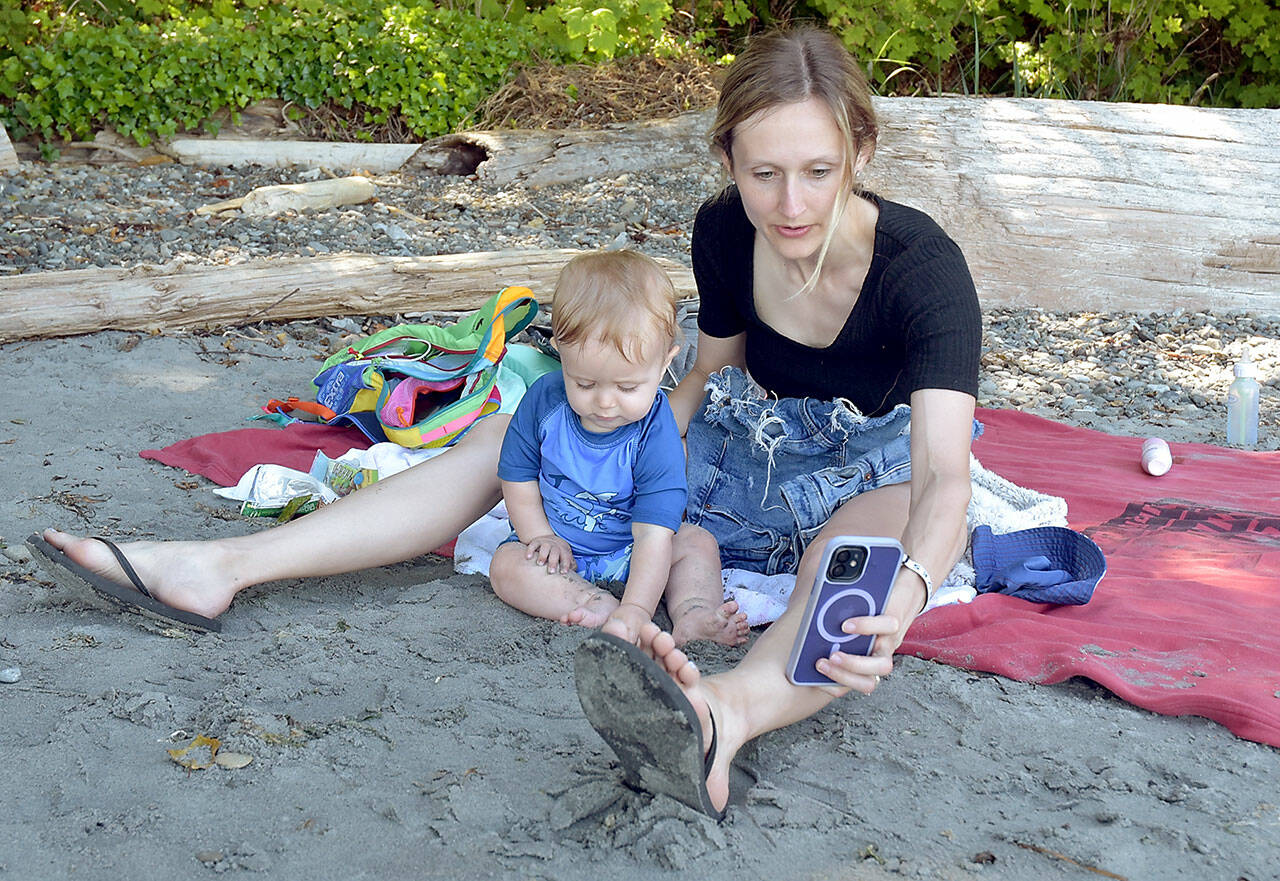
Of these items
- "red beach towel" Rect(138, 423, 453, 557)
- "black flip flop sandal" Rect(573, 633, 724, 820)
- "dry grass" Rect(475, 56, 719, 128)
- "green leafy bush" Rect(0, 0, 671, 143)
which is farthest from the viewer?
"dry grass" Rect(475, 56, 719, 128)

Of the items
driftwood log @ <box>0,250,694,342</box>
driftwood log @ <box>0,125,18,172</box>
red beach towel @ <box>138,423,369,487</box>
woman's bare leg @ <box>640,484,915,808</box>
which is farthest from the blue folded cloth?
driftwood log @ <box>0,125,18,172</box>

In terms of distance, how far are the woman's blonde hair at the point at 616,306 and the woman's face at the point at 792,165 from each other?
25 centimetres

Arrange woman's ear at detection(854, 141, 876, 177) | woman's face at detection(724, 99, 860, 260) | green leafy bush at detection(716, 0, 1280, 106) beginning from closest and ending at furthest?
woman's face at detection(724, 99, 860, 260) < woman's ear at detection(854, 141, 876, 177) < green leafy bush at detection(716, 0, 1280, 106)

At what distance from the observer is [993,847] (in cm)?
162

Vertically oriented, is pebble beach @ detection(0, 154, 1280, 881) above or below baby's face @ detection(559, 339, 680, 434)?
below

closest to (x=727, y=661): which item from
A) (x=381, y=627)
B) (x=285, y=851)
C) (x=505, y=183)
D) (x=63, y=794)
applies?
(x=381, y=627)

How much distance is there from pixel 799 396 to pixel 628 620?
0.73 metres

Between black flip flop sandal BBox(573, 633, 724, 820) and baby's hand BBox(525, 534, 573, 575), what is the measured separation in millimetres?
734

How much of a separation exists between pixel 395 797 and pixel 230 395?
251 centimetres

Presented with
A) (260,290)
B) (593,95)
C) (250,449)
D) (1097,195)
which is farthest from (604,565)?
(593,95)

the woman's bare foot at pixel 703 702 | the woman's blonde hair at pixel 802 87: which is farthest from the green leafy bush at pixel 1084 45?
the woman's bare foot at pixel 703 702

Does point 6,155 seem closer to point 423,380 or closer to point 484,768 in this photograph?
point 423,380

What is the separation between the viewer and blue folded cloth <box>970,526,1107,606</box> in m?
2.41

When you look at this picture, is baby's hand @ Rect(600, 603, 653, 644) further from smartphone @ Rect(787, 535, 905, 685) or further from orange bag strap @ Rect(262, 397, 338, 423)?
orange bag strap @ Rect(262, 397, 338, 423)
